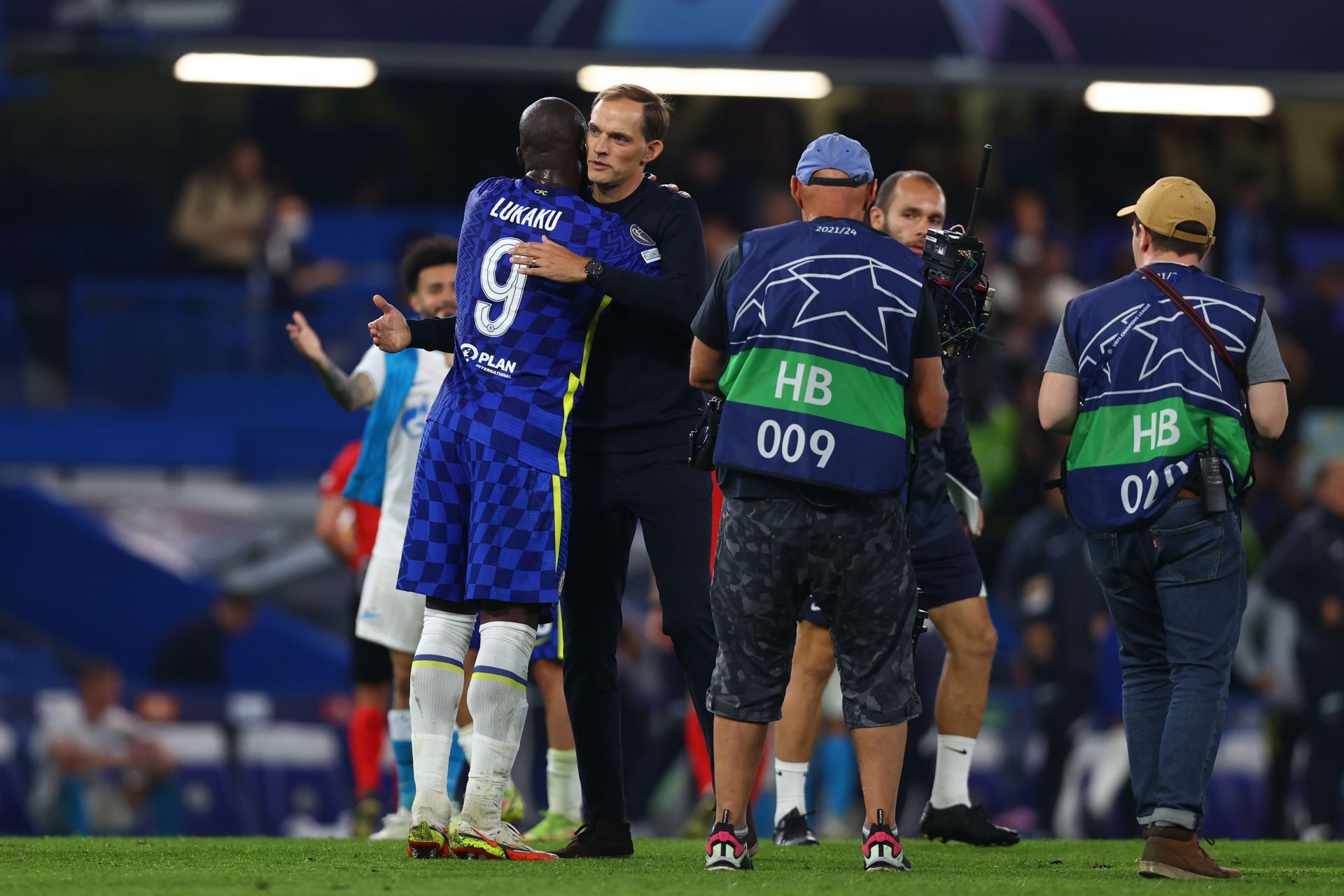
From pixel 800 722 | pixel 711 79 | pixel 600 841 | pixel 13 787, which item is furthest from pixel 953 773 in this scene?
pixel 711 79

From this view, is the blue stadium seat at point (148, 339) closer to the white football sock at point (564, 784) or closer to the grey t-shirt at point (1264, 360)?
the white football sock at point (564, 784)

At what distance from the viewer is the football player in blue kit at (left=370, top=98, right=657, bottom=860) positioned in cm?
475

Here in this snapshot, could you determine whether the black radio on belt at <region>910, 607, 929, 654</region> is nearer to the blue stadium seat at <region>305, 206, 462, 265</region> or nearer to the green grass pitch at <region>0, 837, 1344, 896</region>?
the green grass pitch at <region>0, 837, 1344, 896</region>

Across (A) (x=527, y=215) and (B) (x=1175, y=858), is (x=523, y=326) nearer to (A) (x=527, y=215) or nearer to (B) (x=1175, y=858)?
(A) (x=527, y=215)

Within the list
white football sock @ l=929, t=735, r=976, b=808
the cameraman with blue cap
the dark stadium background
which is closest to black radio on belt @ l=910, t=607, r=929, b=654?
the cameraman with blue cap

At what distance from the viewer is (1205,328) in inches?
191

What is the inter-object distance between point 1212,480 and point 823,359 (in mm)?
1144

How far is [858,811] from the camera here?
10531mm

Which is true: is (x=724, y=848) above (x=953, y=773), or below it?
below

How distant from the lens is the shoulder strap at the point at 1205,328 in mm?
4844

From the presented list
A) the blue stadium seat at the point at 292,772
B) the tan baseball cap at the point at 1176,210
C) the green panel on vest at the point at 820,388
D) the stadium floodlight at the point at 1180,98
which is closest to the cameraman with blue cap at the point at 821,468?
the green panel on vest at the point at 820,388

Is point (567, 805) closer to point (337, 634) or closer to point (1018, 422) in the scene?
point (337, 634)

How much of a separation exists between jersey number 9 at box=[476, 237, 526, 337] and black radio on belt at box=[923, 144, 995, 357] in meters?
1.36

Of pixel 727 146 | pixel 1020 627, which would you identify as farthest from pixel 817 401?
pixel 727 146
